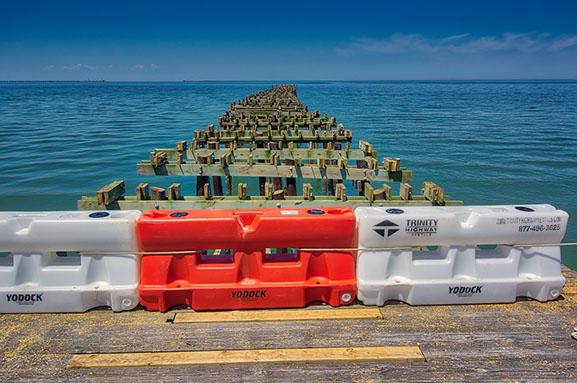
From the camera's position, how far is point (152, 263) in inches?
148

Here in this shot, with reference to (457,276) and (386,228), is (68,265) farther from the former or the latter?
(457,276)

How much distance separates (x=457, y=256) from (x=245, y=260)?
87.7 inches

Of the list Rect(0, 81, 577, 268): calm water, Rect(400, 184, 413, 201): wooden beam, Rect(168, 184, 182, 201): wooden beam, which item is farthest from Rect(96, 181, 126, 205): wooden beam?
Rect(0, 81, 577, 268): calm water

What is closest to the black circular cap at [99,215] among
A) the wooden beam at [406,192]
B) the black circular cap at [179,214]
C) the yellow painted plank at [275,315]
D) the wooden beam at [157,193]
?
the black circular cap at [179,214]

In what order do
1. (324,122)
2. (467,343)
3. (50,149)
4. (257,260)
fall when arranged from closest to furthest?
(467,343)
(257,260)
(324,122)
(50,149)

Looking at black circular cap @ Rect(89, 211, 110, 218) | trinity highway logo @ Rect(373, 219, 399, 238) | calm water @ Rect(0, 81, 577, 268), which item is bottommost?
calm water @ Rect(0, 81, 577, 268)

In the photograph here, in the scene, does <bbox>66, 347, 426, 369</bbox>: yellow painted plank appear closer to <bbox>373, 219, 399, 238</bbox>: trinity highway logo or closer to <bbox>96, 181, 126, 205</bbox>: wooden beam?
<bbox>373, 219, 399, 238</bbox>: trinity highway logo

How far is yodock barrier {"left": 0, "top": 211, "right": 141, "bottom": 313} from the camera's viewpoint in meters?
3.57

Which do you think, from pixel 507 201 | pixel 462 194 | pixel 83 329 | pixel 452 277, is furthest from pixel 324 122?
pixel 83 329

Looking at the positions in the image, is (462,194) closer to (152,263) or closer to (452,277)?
(452,277)

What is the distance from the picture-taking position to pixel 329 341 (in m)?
3.37

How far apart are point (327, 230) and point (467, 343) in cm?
162

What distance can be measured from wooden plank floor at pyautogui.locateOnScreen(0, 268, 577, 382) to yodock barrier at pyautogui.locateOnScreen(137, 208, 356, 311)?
25 centimetres

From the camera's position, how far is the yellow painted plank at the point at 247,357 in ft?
10.1
